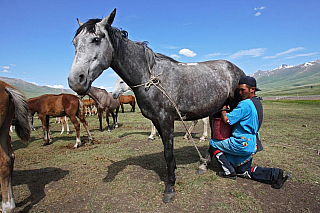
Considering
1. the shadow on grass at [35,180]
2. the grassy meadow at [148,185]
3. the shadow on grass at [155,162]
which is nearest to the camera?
the grassy meadow at [148,185]

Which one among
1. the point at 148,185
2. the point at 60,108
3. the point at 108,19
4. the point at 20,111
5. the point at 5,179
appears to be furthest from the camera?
the point at 60,108

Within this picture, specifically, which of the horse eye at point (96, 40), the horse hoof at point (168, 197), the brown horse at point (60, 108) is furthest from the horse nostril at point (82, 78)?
the brown horse at point (60, 108)

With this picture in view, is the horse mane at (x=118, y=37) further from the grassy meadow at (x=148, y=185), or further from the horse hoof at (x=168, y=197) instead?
the grassy meadow at (x=148, y=185)

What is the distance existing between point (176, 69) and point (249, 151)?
212 cm

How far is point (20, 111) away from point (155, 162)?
327 centimetres

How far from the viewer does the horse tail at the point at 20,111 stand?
303cm

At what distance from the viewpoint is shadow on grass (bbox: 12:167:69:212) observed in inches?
126

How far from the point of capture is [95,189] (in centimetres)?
353

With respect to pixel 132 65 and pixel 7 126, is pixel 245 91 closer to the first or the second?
pixel 132 65

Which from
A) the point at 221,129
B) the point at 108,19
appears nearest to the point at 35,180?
the point at 108,19

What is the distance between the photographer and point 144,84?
3.07 metres

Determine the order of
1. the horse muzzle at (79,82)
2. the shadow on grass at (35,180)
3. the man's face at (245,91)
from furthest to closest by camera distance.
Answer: the man's face at (245,91), the shadow on grass at (35,180), the horse muzzle at (79,82)

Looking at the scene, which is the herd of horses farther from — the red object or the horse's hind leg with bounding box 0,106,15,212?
the red object

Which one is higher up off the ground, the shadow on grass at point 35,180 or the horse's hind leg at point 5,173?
the horse's hind leg at point 5,173
